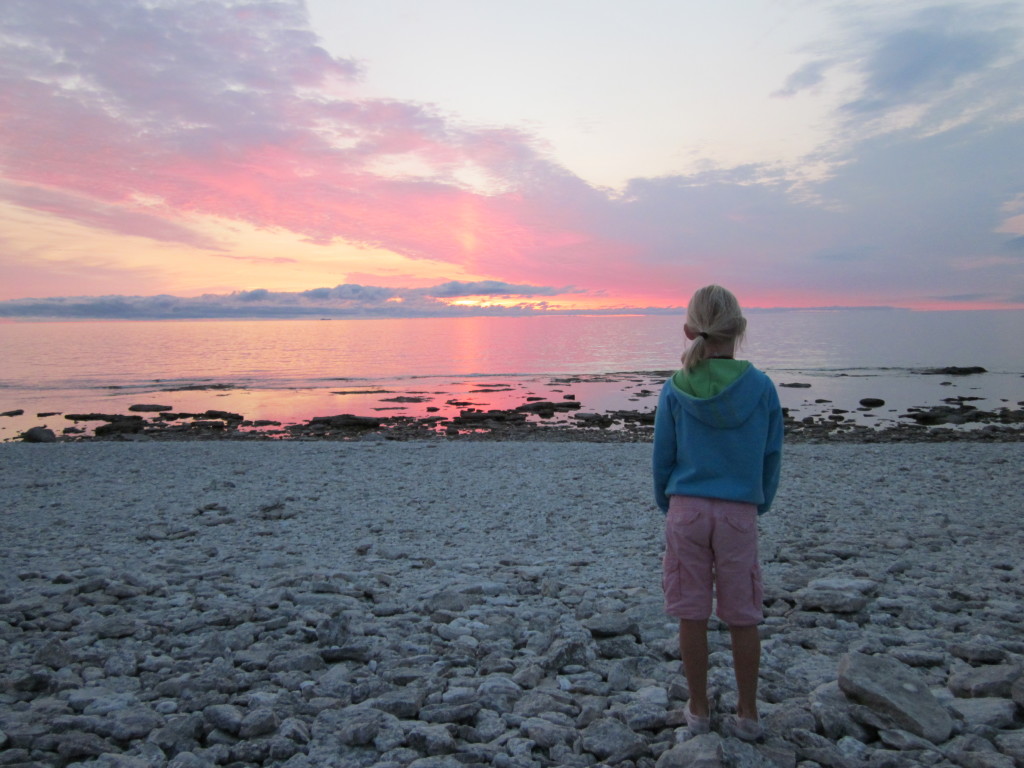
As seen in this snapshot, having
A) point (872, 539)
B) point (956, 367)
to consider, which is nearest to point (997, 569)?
point (872, 539)

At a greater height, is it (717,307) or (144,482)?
(717,307)

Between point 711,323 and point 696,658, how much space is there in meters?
1.70

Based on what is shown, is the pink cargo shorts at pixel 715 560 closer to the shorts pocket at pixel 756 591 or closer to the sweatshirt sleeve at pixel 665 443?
the shorts pocket at pixel 756 591

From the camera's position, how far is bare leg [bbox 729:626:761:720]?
3209 mm

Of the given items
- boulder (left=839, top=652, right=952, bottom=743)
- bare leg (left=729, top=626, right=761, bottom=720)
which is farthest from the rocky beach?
bare leg (left=729, top=626, right=761, bottom=720)

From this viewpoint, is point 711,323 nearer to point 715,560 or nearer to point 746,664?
point 715,560

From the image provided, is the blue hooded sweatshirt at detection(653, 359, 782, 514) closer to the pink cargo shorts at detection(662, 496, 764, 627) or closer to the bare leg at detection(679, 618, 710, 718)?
the pink cargo shorts at detection(662, 496, 764, 627)

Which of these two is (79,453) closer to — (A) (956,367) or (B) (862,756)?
(B) (862,756)

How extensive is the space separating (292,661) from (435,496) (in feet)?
22.6

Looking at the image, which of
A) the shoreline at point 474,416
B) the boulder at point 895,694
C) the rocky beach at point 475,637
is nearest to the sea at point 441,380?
the shoreline at point 474,416

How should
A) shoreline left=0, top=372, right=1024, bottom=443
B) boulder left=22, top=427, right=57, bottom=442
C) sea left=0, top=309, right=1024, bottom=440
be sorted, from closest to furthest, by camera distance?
boulder left=22, top=427, right=57, bottom=442
shoreline left=0, top=372, right=1024, bottom=443
sea left=0, top=309, right=1024, bottom=440

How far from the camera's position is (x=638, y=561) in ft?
23.4

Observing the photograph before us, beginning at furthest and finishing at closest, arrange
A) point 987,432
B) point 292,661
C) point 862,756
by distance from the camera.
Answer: point 987,432
point 292,661
point 862,756

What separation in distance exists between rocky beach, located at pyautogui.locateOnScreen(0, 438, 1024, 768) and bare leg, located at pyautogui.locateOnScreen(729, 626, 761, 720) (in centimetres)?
18
